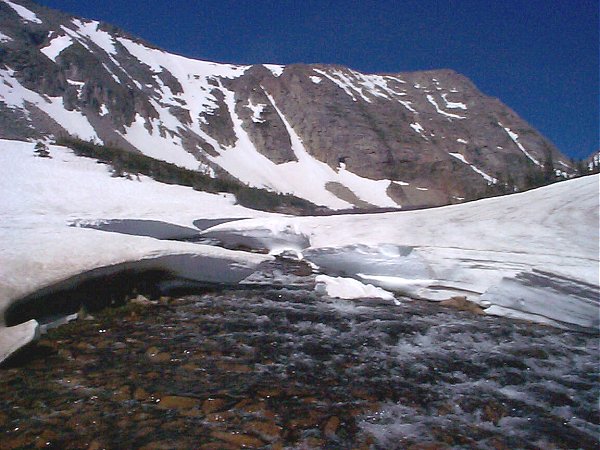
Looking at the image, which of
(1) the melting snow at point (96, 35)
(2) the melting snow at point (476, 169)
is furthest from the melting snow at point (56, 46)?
(2) the melting snow at point (476, 169)

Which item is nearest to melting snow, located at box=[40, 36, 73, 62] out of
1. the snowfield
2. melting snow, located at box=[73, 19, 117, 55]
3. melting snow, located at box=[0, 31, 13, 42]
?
melting snow, located at box=[0, 31, 13, 42]

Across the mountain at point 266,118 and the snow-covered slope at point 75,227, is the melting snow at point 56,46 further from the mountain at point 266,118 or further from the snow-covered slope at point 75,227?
the snow-covered slope at point 75,227

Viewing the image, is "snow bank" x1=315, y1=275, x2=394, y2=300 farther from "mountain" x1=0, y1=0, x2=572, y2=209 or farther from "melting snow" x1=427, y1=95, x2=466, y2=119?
"melting snow" x1=427, y1=95, x2=466, y2=119

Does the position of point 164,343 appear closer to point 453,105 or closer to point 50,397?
point 50,397

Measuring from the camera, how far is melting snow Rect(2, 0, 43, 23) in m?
86.9

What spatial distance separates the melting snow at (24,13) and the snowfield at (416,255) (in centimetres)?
10140

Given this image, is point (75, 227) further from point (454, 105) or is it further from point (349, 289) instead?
point (454, 105)

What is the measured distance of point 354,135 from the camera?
296 feet

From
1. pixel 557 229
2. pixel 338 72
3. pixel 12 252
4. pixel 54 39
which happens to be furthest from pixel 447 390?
pixel 338 72

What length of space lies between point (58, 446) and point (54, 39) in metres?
103

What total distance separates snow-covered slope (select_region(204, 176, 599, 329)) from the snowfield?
0.02 metres

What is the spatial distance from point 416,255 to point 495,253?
1.08 meters

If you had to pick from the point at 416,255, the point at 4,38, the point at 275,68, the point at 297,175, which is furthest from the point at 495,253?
the point at 275,68

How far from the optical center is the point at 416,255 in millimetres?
6215
